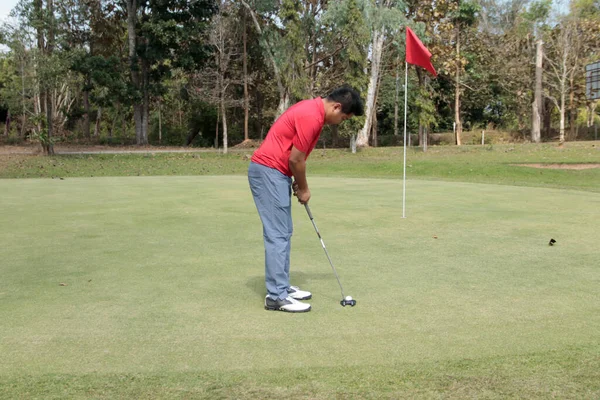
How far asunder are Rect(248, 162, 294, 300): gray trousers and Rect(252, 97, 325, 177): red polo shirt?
0.08 m

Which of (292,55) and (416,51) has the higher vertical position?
(292,55)

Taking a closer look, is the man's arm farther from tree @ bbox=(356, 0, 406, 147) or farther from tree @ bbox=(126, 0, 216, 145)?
tree @ bbox=(126, 0, 216, 145)

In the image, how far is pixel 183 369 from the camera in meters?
3.39

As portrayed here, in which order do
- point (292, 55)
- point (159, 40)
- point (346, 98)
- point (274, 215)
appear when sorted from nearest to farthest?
point (346, 98) → point (274, 215) → point (292, 55) → point (159, 40)

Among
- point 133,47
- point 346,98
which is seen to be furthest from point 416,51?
point 133,47

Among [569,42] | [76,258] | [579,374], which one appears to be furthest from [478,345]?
[569,42]

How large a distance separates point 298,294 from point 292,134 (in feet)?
4.32

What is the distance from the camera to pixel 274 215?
474 centimetres

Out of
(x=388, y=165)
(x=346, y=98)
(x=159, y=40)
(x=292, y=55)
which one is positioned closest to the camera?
(x=346, y=98)

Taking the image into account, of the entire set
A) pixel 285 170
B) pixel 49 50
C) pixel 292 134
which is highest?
pixel 49 50

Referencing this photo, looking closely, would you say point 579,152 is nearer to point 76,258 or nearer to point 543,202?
point 543,202

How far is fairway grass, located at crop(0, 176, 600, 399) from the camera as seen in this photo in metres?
3.24

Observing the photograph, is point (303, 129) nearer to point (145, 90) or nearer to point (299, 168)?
point (299, 168)

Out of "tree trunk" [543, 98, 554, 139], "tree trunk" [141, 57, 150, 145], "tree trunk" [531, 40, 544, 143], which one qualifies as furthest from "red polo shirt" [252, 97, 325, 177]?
"tree trunk" [543, 98, 554, 139]
